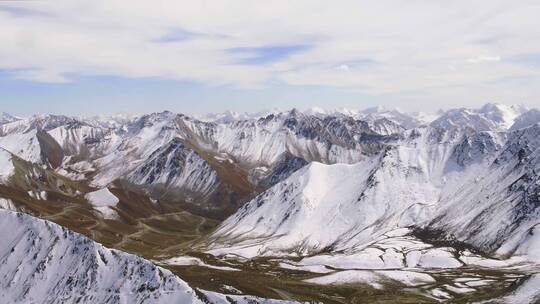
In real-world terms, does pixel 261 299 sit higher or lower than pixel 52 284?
higher

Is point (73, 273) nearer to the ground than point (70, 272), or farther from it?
farther from it

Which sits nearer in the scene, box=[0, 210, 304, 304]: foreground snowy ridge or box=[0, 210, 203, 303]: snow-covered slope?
box=[0, 210, 304, 304]: foreground snowy ridge

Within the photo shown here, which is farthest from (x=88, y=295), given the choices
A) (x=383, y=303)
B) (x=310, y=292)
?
(x=383, y=303)

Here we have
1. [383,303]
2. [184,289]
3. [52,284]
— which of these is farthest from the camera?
A: [383,303]

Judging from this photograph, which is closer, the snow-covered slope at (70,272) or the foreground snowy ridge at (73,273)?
the foreground snowy ridge at (73,273)

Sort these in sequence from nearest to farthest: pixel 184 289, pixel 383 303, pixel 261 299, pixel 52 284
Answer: pixel 261 299 → pixel 184 289 → pixel 52 284 → pixel 383 303

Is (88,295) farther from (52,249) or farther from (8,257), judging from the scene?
(8,257)

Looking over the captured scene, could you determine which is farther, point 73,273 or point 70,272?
point 70,272

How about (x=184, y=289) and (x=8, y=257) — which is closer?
(x=184, y=289)
